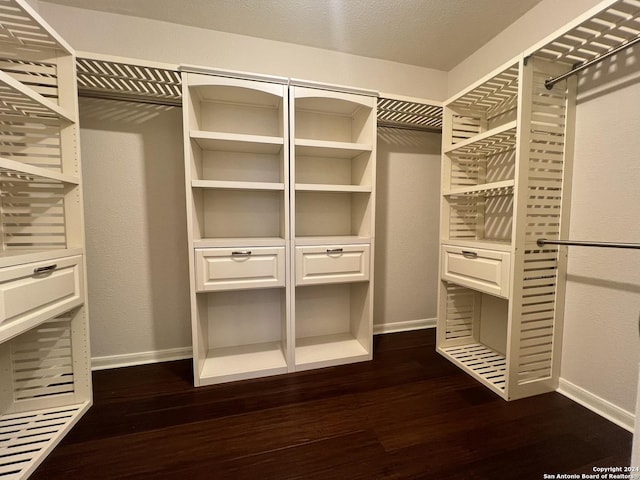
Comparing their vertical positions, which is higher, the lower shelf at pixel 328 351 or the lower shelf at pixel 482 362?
the lower shelf at pixel 328 351

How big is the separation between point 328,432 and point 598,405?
1.43 m

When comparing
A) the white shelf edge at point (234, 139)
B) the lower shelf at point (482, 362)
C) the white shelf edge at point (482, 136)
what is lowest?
the lower shelf at point (482, 362)

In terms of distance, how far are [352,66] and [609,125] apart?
166 centimetres

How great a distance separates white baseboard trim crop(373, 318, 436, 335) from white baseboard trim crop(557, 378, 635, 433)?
3.34ft

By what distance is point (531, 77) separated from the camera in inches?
54.7

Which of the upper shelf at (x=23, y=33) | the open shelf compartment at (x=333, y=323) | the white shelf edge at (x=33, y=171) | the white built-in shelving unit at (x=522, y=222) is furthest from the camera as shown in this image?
the open shelf compartment at (x=333, y=323)

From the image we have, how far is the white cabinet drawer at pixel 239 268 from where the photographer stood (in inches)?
62.4

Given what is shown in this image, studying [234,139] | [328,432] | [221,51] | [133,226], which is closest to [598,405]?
[328,432]

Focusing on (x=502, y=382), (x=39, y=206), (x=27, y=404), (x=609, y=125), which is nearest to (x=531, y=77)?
(x=609, y=125)

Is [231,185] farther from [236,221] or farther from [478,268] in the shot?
[478,268]

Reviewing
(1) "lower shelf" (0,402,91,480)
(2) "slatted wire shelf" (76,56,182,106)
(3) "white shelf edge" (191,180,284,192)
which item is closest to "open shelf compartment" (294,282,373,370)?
(3) "white shelf edge" (191,180,284,192)

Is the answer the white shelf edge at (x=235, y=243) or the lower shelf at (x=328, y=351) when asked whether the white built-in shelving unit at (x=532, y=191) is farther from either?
the white shelf edge at (x=235, y=243)

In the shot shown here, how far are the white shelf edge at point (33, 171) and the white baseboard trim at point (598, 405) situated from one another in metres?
2.81

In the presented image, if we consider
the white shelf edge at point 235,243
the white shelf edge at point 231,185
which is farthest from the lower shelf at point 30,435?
the white shelf edge at point 231,185
